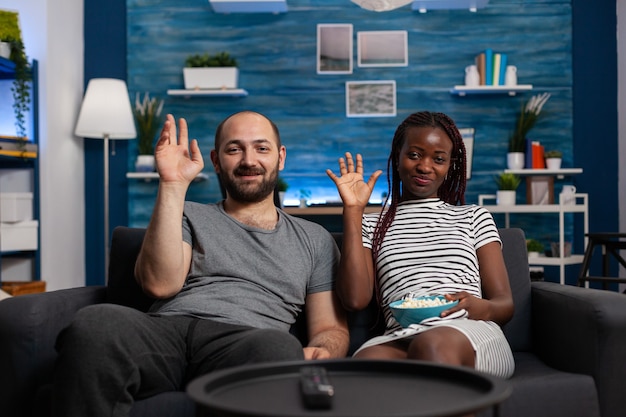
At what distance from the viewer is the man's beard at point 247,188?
80.1 inches

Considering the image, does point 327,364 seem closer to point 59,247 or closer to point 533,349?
point 533,349

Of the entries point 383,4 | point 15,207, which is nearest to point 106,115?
point 15,207

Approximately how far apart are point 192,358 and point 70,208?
11.6 feet

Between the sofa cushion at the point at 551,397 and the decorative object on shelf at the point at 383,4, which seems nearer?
the sofa cushion at the point at 551,397

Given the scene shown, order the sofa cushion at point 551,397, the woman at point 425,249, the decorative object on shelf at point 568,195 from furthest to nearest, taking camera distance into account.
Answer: the decorative object on shelf at point 568,195 < the woman at point 425,249 < the sofa cushion at point 551,397

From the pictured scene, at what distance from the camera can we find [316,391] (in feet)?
3.46

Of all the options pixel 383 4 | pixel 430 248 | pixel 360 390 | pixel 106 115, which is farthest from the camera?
pixel 106 115

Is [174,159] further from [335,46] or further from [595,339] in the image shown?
[335,46]

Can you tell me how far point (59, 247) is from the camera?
4.82 metres

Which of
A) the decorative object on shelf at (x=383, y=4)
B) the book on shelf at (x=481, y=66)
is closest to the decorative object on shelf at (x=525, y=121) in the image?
the book on shelf at (x=481, y=66)

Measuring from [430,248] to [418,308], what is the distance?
0.30 m

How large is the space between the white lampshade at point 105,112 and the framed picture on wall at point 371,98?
5.08 ft

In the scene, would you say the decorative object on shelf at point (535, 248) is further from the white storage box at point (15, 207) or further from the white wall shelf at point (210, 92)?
the white storage box at point (15, 207)

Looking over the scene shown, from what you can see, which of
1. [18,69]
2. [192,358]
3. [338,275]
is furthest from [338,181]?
[18,69]
